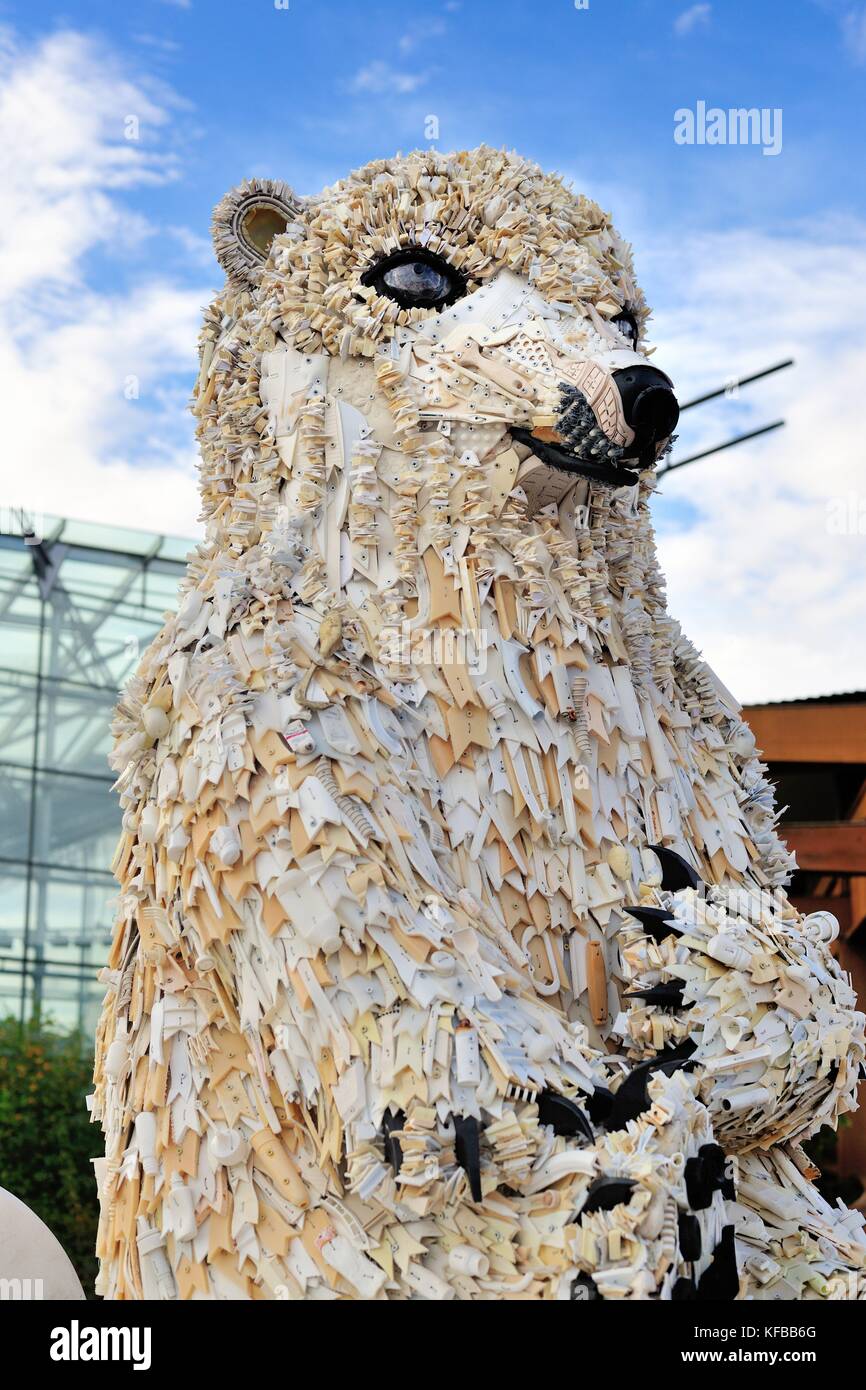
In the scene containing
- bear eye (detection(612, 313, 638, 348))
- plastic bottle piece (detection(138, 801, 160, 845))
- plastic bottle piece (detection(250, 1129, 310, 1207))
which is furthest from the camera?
bear eye (detection(612, 313, 638, 348))

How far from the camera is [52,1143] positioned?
340 inches

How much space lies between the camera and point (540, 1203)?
209 centimetres

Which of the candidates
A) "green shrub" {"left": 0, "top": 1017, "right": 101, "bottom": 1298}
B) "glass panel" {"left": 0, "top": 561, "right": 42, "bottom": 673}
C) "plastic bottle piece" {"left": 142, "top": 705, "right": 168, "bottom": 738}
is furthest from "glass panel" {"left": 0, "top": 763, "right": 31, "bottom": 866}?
"plastic bottle piece" {"left": 142, "top": 705, "right": 168, "bottom": 738}

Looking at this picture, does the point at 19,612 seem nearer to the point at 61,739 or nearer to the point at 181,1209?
the point at 61,739

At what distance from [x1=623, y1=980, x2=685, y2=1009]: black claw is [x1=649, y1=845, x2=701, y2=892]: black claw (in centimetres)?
19

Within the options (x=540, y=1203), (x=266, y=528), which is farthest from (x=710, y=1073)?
(x=266, y=528)

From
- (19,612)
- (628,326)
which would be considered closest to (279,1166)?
(628,326)

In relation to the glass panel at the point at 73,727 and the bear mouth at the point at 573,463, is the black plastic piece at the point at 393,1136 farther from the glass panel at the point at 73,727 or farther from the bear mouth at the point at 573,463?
the glass panel at the point at 73,727

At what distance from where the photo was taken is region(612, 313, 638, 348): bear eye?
271 cm

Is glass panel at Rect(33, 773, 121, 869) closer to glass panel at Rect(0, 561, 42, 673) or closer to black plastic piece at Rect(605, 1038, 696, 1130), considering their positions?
glass panel at Rect(0, 561, 42, 673)

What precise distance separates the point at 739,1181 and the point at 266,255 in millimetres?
1887

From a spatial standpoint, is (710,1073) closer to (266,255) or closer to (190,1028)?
(190,1028)

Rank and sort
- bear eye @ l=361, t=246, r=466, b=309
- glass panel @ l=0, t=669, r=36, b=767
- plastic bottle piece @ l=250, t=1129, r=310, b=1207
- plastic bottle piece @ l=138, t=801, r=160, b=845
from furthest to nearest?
glass panel @ l=0, t=669, r=36, b=767
bear eye @ l=361, t=246, r=466, b=309
plastic bottle piece @ l=138, t=801, r=160, b=845
plastic bottle piece @ l=250, t=1129, r=310, b=1207

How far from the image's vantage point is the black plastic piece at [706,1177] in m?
2.05
